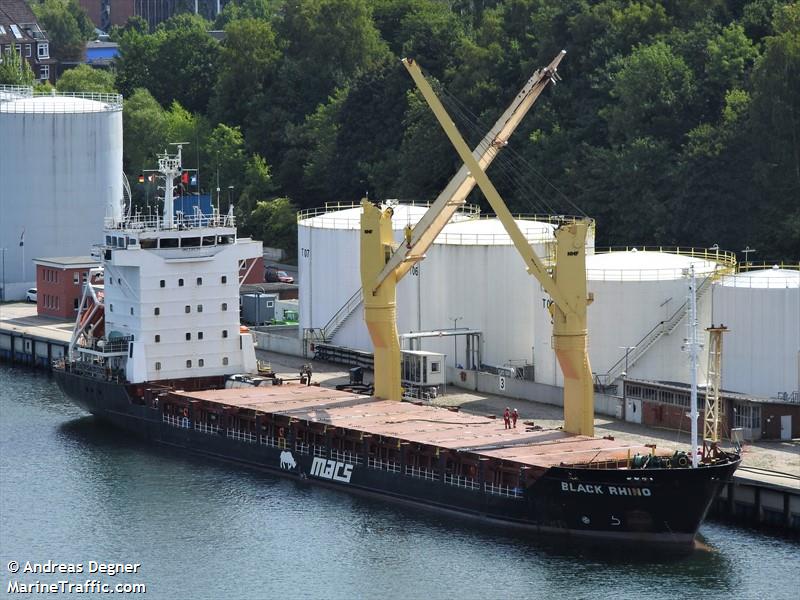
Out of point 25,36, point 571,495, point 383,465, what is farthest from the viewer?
point 25,36

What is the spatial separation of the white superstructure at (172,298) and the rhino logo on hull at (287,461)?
33.1ft

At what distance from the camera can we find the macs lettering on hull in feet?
233

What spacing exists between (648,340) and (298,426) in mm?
13996

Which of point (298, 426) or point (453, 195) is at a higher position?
point (453, 195)

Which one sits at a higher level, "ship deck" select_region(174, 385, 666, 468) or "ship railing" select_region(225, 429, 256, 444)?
"ship deck" select_region(174, 385, 666, 468)

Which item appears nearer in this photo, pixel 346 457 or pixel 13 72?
pixel 346 457

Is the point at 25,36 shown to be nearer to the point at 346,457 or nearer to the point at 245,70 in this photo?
the point at 245,70

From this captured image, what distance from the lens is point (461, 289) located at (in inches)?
3369

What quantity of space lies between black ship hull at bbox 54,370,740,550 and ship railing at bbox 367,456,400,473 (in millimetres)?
45

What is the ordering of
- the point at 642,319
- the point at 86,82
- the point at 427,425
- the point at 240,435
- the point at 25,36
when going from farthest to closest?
1. the point at 25,36
2. the point at 86,82
3. the point at 642,319
4. the point at 240,435
5. the point at 427,425

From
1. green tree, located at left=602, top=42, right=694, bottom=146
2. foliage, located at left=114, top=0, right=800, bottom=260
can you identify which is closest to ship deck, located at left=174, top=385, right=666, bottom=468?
foliage, located at left=114, top=0, right=800, bottom=260

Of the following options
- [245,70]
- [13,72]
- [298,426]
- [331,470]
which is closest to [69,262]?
[298,426]

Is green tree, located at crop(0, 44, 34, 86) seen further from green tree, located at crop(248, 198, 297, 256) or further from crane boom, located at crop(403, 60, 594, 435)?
crane boom, located at crop(403, 60, 594, 435)

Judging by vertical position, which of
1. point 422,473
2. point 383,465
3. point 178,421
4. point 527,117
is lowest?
point 422,473
